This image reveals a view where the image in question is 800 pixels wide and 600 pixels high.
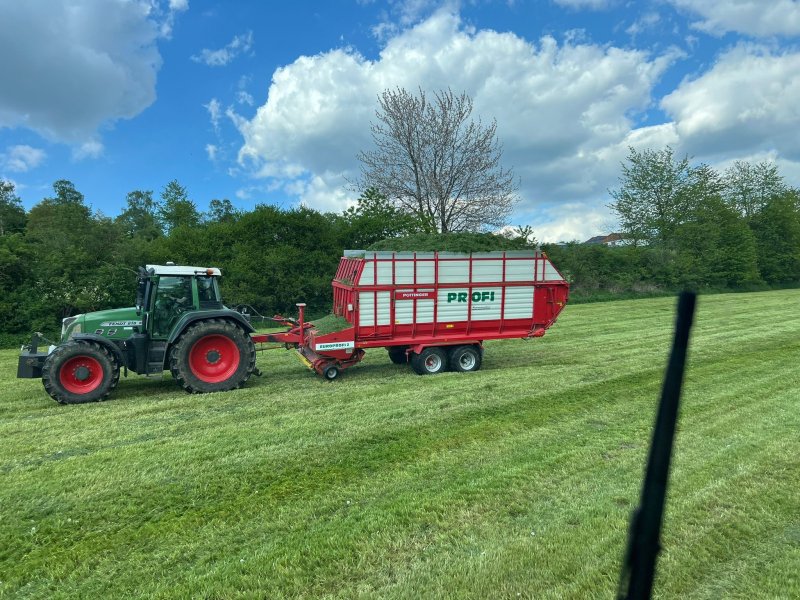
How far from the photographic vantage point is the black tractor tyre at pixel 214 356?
7.85 m

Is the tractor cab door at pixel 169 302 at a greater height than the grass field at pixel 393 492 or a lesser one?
greater

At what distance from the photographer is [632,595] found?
43.6 inches

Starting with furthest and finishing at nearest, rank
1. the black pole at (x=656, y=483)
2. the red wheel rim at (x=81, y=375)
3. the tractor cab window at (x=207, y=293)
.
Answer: the tractor cab window at (x=207, y=293), the red wheel rim at (x=81, y=375), the black pole at (x=656, y=483)

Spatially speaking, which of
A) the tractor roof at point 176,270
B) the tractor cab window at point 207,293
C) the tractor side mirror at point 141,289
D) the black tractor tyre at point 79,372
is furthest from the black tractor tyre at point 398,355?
the black tractor tyre at point 79,372

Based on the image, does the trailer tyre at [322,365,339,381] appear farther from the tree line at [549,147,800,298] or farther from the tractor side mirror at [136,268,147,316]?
the tree line at [549,147,800,298]

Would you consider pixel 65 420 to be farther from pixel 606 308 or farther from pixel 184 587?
pixel 606 308

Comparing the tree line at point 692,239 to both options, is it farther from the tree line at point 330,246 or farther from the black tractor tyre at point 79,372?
the black tractor tyre at point 79,372

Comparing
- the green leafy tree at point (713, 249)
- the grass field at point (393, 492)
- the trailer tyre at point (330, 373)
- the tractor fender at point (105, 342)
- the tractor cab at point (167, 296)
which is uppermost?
the green leafy tree at point (713, 249)

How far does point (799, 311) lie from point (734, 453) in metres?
17.8

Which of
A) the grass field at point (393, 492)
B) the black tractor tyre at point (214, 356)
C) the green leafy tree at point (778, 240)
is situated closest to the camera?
the grass field at point (393, 492)

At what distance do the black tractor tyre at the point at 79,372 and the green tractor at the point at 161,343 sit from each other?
1 cm

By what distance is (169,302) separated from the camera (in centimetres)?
830

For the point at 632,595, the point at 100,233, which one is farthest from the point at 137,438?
the point at 100,233

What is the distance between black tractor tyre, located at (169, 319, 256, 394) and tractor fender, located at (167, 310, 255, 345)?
7cm
